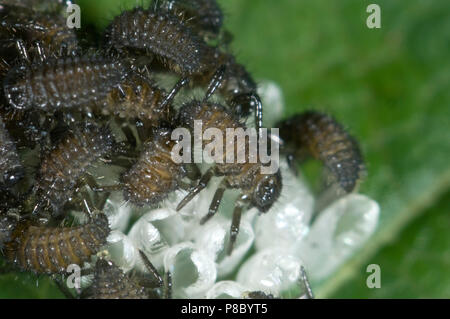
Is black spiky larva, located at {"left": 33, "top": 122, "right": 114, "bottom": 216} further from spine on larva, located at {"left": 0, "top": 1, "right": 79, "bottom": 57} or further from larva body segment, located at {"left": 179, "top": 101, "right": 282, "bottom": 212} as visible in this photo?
larva body segment, located at {"left": 179, "top": 101, "right": 282, "bottom": 212}

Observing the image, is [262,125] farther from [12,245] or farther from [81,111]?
[12,245]

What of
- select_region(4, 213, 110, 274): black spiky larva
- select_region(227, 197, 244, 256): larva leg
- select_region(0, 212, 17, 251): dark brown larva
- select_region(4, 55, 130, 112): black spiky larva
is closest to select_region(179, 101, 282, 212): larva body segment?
select_region(227, 197, 244, 256): larva leg

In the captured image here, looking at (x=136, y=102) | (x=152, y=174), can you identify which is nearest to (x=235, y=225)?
(x=152, y=174)

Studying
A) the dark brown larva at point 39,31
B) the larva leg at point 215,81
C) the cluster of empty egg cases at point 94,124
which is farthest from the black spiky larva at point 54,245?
the larva leg at point 215,81

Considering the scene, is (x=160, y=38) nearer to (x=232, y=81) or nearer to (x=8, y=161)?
(x=232, y=81)

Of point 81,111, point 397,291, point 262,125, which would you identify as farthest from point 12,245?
point 397,291

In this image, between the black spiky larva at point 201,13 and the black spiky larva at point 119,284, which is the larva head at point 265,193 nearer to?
the black spiky larva at point 119,284
